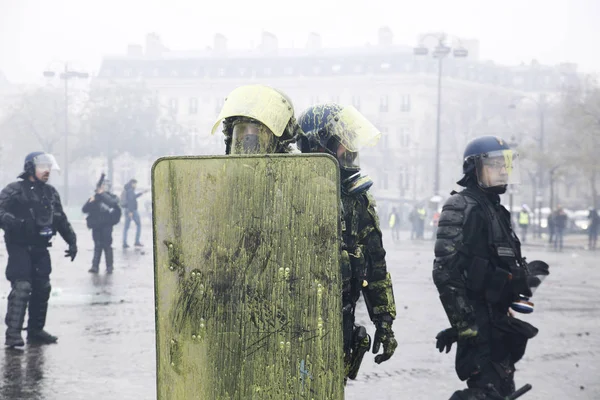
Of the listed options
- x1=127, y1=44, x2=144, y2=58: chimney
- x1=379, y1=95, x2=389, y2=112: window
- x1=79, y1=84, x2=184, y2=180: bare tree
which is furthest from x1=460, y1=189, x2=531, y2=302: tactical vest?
x1=127, y1=44, x2=144, y2=58: chimney

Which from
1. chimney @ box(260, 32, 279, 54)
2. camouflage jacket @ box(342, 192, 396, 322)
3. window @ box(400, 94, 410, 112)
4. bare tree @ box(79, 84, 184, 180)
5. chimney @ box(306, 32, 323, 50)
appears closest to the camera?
camouflage jacket @ box(342, 192, 396, 322)

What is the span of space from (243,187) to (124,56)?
3819 inches

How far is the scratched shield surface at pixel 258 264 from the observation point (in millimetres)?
3131

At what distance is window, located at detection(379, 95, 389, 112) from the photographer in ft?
295

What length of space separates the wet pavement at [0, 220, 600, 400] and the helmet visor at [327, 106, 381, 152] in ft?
10.4

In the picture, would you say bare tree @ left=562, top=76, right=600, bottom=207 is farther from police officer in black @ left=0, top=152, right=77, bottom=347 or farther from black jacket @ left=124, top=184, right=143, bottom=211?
police officer in black @ left=0, top=152, right=77, bottom=347

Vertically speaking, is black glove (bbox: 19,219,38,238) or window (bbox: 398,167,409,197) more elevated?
Result: black glove (bbox: 19,219,38,238)

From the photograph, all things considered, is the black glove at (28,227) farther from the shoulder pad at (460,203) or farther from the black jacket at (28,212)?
the shoulder pad at (460,203)

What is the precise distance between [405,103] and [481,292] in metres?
85.2

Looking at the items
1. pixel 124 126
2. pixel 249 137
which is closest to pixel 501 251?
pixel 249 137

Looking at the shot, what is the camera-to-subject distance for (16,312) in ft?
Answer: 30.5

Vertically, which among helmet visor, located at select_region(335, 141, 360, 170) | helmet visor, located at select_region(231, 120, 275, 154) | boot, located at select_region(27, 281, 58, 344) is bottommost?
boot, located at select_region(27, 281, 58, 344)

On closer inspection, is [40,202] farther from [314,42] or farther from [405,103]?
[314,42]

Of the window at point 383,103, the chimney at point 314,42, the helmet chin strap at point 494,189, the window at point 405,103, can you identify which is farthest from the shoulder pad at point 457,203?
the chimney at point 314,42
